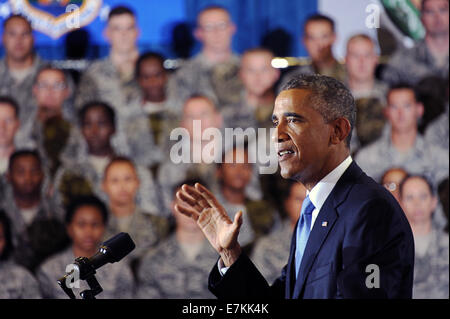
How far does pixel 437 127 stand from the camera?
13.8 ft

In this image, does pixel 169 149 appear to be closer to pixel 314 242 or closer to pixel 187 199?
pixel 187 199

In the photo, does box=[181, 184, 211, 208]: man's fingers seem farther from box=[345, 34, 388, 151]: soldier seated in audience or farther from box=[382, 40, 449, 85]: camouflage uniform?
box=[382, 40, 449, 85]: camouflage uniform

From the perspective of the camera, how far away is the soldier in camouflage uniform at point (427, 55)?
422cm

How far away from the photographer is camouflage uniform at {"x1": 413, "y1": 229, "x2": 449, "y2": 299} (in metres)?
4.12

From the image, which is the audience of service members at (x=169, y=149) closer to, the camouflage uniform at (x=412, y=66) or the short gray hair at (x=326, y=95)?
the camouflage uniform at (x=412, y=66)

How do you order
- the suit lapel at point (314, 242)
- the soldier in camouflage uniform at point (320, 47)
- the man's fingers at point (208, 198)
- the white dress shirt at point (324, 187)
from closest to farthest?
the suit lapel at point (314, 242) < the white dress shirt at point (324, 187) < the man's fingers at point (208, 198) < the soldier in camouflage uniform at point (320, 47)

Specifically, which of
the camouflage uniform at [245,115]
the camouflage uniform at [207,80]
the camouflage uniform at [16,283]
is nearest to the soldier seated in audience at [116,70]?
the camouflage uniform at [207,80]

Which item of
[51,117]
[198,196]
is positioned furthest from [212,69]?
[198,196]

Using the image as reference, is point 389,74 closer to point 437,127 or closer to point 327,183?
point 437,127

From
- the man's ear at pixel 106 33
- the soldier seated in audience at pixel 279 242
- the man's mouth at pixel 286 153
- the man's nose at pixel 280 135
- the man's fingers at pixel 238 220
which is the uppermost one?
the man's ear at pixel 106 33

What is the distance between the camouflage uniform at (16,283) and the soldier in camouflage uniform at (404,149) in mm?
2464

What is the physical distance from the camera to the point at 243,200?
4180 mm

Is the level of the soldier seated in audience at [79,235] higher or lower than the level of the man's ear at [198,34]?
lower
